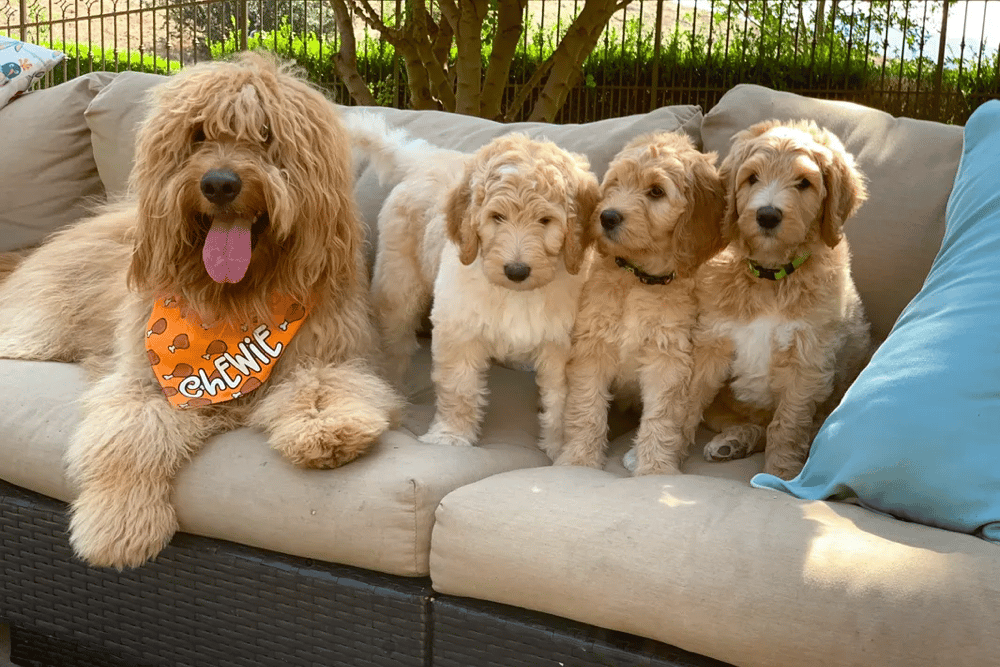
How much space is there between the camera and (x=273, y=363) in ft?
10.1

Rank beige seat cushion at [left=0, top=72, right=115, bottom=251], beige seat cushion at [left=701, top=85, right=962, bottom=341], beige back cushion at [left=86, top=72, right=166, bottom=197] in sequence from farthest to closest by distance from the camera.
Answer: beige seat cushion at [left=0, top=72, right=115, bottom=251]
beige back cushion at [left=86, top=72, right=166, bottom=197]
beige seat cushion at [left=701, top=85, right=962, bottom=341]

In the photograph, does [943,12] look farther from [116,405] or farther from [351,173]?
[116,405]

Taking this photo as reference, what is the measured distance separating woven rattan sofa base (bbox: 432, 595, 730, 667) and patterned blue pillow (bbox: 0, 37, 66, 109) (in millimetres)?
3540

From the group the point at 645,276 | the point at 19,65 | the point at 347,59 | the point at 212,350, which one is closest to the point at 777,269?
the point at 645,276

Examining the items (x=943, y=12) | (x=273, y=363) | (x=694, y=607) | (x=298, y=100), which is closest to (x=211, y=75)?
(x=298, y=100)

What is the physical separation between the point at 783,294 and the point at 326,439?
4.48 feet

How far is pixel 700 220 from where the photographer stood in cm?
282

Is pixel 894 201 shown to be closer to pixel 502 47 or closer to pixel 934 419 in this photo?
pixel 934 419

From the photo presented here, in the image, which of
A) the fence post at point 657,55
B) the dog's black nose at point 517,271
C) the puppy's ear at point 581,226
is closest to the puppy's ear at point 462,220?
the dog's black nose at point 517,271

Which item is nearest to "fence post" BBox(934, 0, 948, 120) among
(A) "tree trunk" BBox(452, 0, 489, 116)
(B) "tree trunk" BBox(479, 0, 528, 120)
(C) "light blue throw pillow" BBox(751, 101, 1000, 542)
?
(B) "tree trunk" BBox(479, 0, 528, 120)

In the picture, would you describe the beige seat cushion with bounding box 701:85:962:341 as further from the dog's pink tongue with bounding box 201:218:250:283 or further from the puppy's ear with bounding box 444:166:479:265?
the dog's pink tongue with bounding box 201:218:250:283

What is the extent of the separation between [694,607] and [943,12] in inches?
360

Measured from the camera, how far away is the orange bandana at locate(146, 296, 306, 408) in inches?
118

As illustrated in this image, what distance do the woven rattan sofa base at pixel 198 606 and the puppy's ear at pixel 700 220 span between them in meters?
1.18
